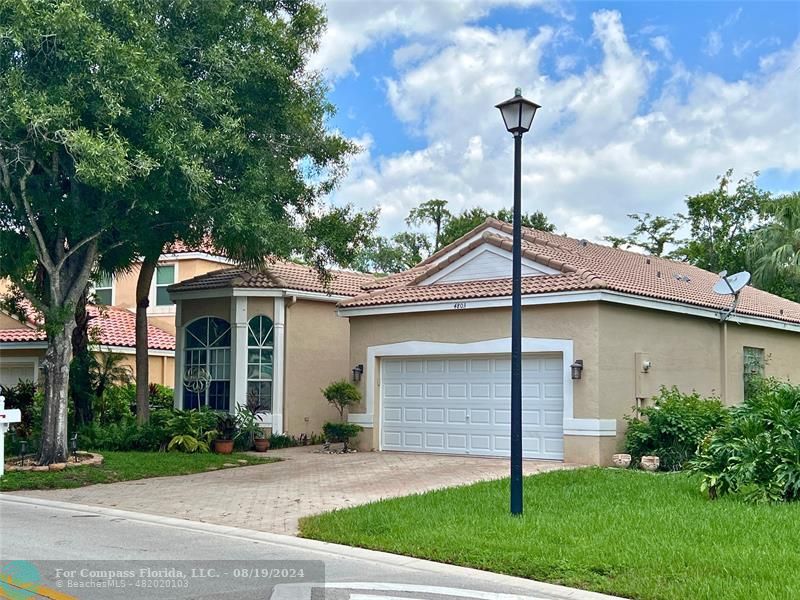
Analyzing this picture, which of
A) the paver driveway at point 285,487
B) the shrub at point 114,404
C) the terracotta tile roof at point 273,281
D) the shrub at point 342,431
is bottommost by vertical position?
the paver driveway at point 285,487

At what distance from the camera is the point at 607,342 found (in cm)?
1627

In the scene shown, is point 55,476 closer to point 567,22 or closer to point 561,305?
point 561,305

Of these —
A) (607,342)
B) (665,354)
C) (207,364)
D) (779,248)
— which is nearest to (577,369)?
(607,342)

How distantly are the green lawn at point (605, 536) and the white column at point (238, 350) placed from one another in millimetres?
9866

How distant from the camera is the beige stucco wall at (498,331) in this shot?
1606cm

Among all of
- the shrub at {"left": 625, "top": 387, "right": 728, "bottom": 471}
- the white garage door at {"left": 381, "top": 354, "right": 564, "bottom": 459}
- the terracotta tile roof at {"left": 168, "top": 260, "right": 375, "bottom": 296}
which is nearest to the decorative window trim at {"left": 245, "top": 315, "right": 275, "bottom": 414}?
the terracotta tile roof at {"left": 168, "top": 260, "right": 375, "bottom": 296}

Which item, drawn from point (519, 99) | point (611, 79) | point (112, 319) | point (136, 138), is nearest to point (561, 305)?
point (611, 79)

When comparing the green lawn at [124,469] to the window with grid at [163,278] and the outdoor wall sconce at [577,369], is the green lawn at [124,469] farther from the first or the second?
the window with grid at [163,278]

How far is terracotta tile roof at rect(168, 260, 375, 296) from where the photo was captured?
842 inches

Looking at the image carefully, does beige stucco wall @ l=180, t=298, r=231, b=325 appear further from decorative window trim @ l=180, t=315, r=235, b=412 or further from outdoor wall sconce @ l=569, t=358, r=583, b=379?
outdoor wall sconce @ l=569, t=358, r=583, b=379

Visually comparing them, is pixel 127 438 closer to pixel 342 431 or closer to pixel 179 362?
pixel 179 362

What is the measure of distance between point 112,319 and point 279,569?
21.5m

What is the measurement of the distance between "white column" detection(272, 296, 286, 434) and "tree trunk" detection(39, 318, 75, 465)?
20.1ft

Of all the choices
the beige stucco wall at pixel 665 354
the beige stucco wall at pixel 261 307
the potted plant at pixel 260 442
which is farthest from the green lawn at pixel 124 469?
the beige stucco wall at pixel 665 354
